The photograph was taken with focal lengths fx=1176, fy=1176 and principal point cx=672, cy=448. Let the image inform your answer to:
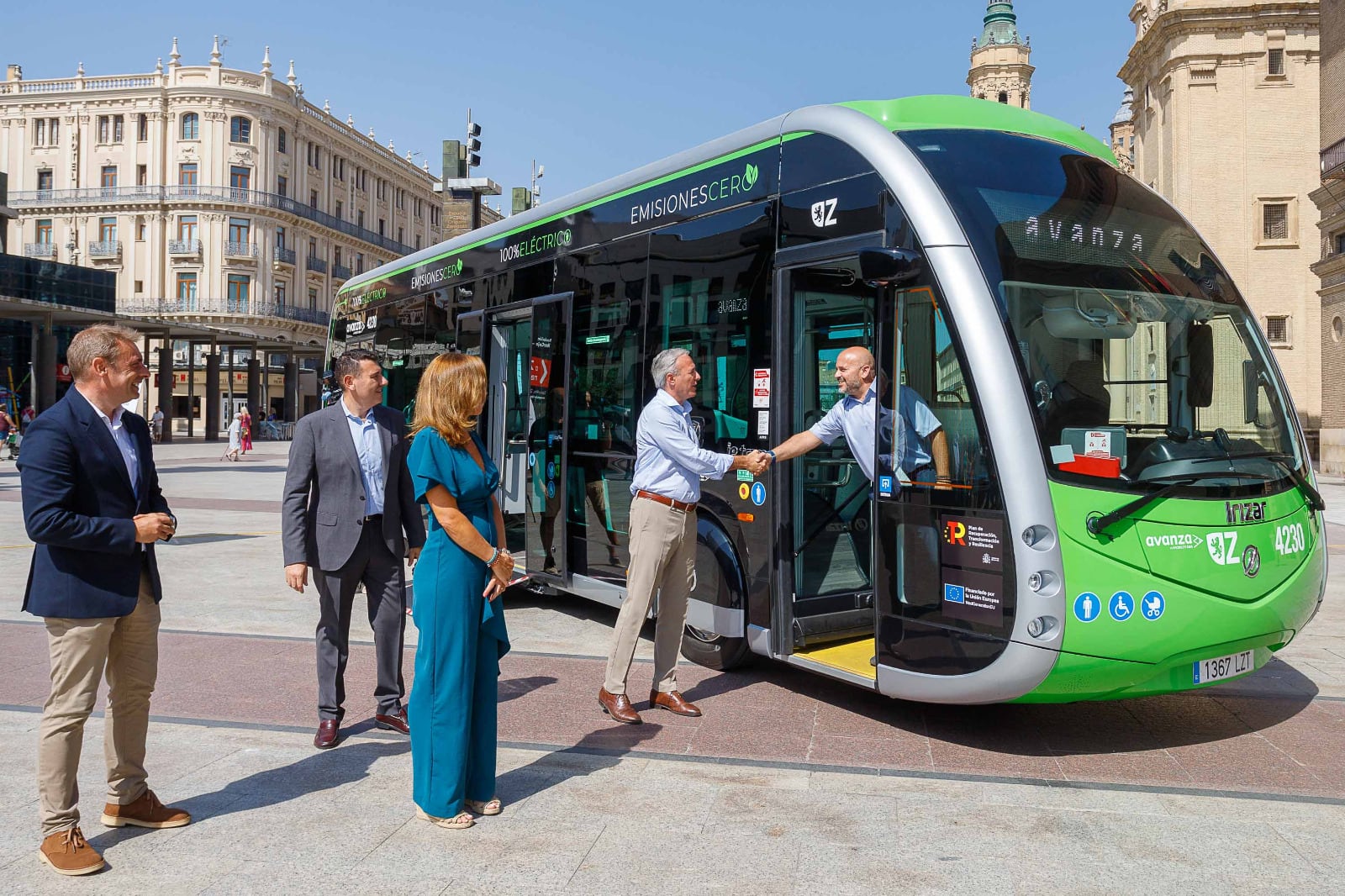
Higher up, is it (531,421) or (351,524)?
(531,421)

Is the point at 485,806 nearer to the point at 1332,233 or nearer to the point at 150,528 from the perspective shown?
the point at 150,528

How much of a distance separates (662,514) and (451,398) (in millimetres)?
1766

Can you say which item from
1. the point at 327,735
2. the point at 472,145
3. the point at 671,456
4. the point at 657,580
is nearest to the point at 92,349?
the point at 327,735

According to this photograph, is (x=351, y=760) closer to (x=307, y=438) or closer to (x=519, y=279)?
(x=307, y=438)

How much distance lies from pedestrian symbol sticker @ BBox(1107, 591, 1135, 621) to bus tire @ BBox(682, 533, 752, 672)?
2151 millimetres

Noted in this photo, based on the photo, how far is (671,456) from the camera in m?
5.80

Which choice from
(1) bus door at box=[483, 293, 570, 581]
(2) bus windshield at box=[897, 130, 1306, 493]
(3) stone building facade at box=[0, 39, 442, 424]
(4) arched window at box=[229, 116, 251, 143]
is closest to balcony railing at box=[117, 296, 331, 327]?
(3) stone building facade at box=[0, 39, 442, 424]

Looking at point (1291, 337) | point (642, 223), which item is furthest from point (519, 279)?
point (1291, 337)

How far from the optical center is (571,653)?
777cm

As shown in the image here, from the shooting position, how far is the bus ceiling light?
500cm

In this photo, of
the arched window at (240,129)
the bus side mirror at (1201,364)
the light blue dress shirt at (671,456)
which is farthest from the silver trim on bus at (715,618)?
the arched window at (240,129)

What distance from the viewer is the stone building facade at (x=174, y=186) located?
65312 mm

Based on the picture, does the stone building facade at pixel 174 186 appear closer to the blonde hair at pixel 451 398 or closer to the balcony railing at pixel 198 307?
the balcony railing at pixel 198 307

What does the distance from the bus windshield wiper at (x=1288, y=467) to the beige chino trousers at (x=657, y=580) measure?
261cm
